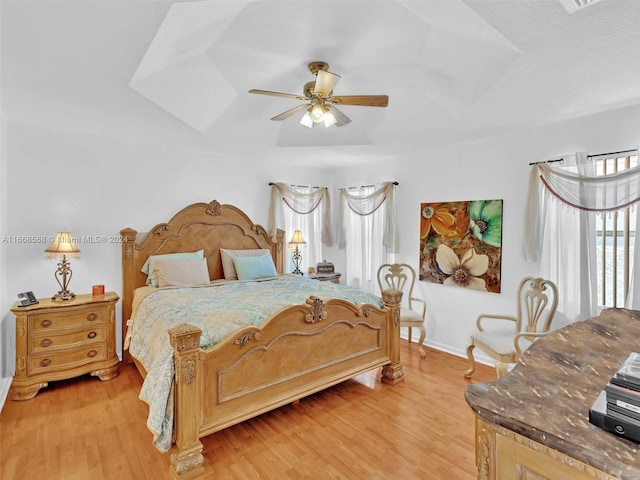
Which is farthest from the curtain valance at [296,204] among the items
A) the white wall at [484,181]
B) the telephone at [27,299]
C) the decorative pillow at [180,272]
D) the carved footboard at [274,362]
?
the telephone at [27,299]

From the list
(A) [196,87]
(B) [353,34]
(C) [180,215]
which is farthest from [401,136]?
(C) [180,215]

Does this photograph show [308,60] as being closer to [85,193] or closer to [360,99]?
[360,99]

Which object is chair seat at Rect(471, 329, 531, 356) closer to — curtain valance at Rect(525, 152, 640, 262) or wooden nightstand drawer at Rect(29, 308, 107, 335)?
curtain valance at Rect(525, 152, 640, 262)

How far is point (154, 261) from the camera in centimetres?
367

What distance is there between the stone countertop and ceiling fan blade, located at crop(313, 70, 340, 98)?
177 cm

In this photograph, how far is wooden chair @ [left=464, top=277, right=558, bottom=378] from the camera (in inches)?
115

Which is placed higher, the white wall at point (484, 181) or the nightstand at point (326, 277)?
the white wall at point (484, 181)

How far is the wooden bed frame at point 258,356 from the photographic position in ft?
6.55

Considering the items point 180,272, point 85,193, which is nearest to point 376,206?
point 180,272

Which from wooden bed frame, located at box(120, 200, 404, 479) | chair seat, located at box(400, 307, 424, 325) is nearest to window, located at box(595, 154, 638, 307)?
chair seat, located at box(400, 307, 424, 325)

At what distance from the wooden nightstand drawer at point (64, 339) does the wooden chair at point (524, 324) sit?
3569mm

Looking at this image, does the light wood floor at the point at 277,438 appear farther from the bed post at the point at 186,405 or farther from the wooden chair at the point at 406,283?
the wooden chair at the point at 406,283

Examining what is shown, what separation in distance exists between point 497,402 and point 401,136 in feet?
10.5

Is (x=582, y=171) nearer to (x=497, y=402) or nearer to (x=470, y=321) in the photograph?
(x=470, y=321)
